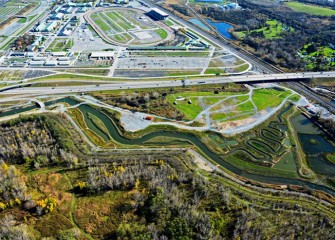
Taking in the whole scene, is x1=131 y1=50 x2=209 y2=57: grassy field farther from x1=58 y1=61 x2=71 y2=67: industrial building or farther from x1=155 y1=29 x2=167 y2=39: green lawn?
x1=58 y1=61 x2=71 y2=67: industrial building

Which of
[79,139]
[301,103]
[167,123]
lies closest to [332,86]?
[301,103]

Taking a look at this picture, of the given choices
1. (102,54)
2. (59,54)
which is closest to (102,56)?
(102,54)

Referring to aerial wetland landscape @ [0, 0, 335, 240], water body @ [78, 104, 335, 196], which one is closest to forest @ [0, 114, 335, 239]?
aerial wetland landscape @ [0, 0, 335, 240]

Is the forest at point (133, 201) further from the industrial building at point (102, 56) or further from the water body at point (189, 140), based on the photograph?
the industrial building at point (102, 56)

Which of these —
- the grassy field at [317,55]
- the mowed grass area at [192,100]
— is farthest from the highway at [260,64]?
the mowed grass area at [192,100]

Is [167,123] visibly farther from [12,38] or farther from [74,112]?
[12,38]

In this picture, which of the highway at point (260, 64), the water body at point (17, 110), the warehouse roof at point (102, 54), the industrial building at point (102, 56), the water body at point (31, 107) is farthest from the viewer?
the warehouse roof at point (102, 54)
